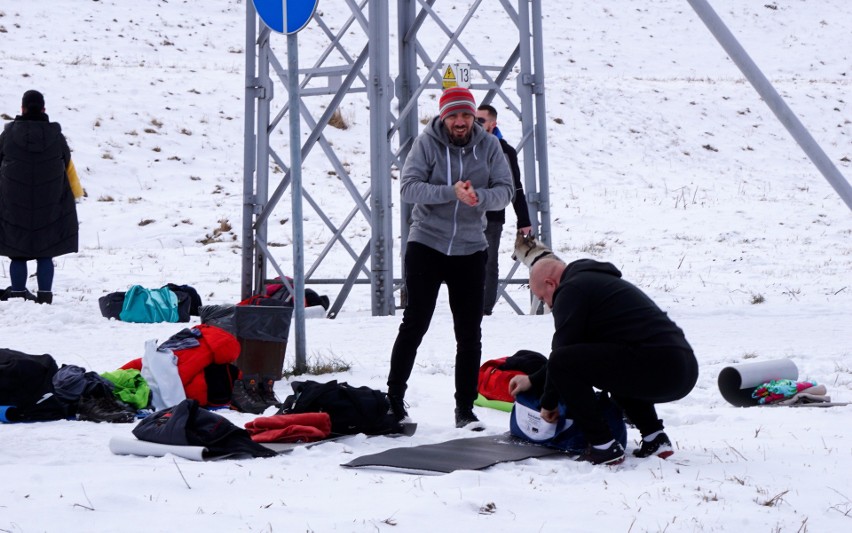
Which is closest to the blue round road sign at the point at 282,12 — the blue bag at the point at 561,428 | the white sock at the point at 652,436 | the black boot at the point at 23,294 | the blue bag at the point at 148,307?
the blue bag at the point at 561,428

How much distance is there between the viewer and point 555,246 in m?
16.8

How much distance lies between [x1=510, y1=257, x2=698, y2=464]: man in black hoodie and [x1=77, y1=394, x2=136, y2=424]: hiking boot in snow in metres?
2.52

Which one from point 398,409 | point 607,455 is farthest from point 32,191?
point 607,455

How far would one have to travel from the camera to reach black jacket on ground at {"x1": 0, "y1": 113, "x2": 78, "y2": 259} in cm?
1145

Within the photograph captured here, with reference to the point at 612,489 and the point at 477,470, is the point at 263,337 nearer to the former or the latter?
the point at 477,470

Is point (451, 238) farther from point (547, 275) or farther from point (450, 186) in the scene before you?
point (547, 275)

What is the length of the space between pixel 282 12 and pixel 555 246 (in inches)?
388

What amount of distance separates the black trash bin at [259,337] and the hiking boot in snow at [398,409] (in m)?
1.49

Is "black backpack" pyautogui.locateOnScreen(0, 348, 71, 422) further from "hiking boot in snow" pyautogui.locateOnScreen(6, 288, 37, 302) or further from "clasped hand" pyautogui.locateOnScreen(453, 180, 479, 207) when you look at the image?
"hiking boot in snow" pyautogui.locateOnScreen(6, 288, 37, 302)

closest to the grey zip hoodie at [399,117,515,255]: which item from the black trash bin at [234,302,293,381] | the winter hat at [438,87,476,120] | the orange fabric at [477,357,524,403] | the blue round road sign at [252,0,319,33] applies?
the winter hat at [438,87,476,120]

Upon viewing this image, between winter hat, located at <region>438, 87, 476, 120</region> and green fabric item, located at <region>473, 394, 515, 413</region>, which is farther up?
winter hat, located at <region>438, 87, 476, 120</region>

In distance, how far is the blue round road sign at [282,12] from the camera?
24.5 ft

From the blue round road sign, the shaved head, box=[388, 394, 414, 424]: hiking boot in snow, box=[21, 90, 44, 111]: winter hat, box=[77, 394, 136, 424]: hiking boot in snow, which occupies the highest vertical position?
the blue round road sign

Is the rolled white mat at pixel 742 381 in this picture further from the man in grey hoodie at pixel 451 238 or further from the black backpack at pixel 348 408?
the black backpack at pixel 348 408
